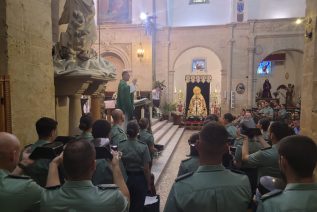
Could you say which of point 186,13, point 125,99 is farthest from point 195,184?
point 186,13

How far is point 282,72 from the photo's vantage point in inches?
719

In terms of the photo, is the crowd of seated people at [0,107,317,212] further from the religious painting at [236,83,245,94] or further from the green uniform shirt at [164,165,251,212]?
the religious painting at [236,83,245,94]

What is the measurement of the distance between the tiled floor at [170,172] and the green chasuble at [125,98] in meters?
1.77

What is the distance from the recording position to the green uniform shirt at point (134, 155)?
3.42 m

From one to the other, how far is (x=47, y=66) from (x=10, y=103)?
102cm

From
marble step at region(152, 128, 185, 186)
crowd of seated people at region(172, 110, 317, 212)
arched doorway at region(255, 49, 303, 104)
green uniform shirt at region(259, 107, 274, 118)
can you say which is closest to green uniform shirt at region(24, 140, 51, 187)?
crowd of seated people at region(172, 110, 317, 212)

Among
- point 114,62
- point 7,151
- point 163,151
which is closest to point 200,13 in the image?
point 114,62

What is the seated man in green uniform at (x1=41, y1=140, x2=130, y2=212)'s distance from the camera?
1529 millimetres

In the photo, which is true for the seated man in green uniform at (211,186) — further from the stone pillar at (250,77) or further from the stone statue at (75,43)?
the stone pillar at (250,77)

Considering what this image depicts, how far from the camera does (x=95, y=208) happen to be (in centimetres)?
153

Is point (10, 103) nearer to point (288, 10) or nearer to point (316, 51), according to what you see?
point (316, 51)

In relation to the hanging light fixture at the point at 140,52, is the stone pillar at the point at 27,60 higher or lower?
lower

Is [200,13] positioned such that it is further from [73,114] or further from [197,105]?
[73,114]

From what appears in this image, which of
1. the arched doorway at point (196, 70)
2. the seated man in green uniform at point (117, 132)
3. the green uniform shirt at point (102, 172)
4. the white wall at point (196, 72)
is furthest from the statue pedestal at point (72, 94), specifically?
the white wall at point (196, 72)
